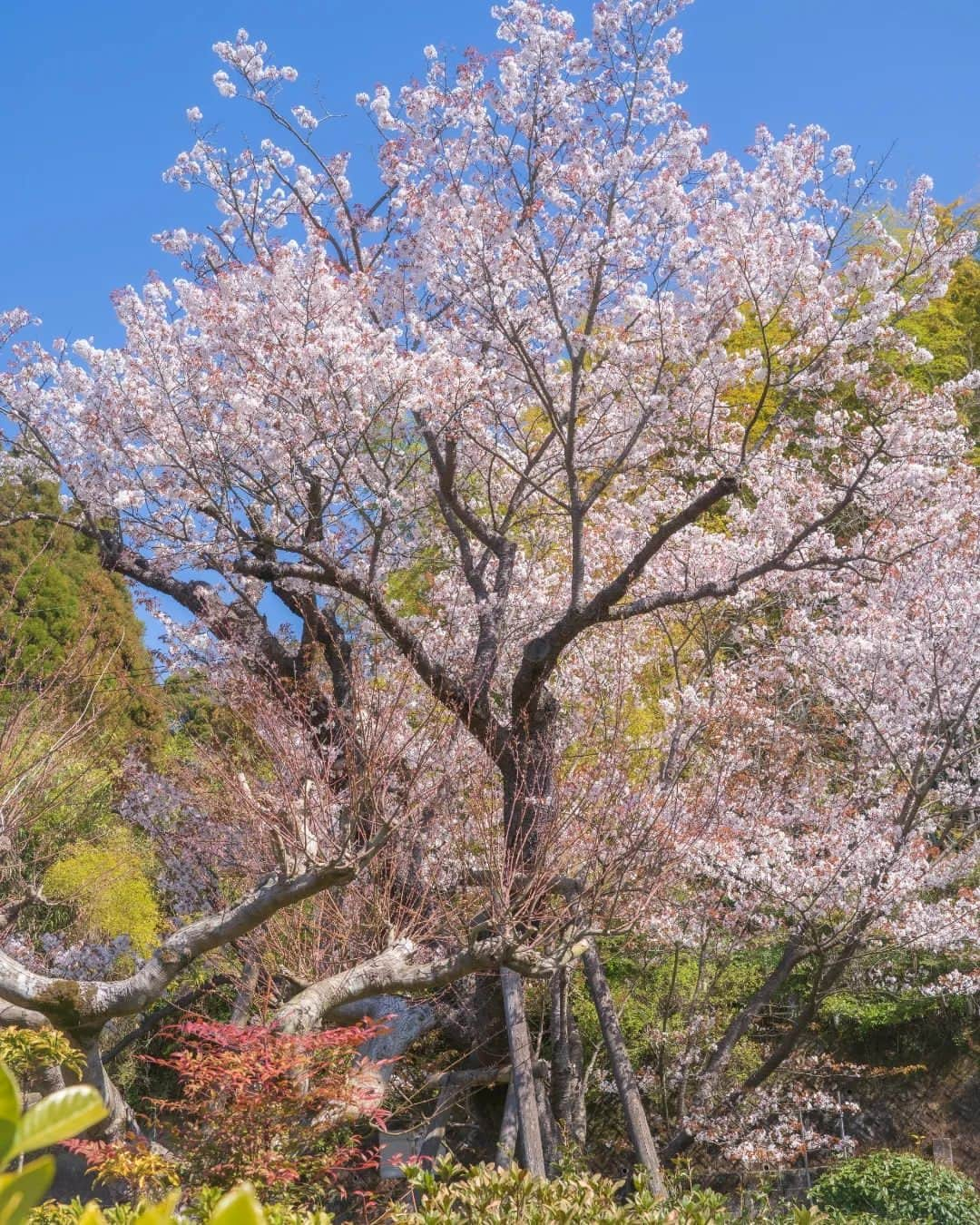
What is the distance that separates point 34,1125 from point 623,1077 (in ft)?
24.4

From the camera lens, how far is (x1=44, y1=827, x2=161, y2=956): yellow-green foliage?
1027 centimetres

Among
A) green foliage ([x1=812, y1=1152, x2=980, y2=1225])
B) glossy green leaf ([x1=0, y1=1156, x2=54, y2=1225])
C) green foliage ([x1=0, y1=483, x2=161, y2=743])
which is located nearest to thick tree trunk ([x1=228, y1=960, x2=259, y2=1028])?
green foliage ([x1=812, y1=1152, x2=980, y2=1225])

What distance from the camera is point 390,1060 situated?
7578mm

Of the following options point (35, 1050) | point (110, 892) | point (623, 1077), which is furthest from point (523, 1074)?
point (110, 892)

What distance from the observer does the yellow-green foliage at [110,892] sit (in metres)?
10.3

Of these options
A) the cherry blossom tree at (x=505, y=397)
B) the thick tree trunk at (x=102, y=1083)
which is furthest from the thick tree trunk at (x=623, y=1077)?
the thick tree trunk at (x=102, y=1083)

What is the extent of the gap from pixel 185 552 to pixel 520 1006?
437 cm

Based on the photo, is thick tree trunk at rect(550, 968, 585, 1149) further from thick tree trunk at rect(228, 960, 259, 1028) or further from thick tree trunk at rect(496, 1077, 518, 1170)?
thick tree trunk at rect(228, 960, 259, 1028)

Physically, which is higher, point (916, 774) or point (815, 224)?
point (815, 224)

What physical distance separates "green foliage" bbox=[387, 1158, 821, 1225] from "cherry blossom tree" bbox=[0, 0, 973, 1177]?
178 cm

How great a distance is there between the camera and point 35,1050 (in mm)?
4730

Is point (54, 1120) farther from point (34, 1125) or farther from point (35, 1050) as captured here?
point (35, 1050)

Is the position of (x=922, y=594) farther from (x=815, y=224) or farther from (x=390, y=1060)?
(x=390, y=1060)

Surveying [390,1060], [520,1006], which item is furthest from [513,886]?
[390,1060]
